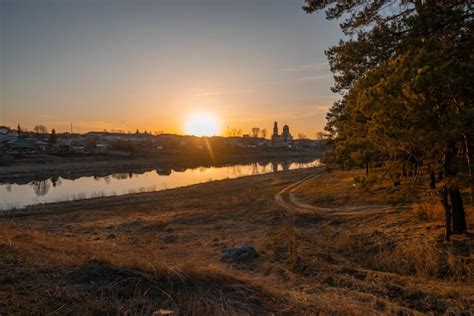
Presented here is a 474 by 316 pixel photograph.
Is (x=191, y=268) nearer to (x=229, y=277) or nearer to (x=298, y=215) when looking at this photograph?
(x=229, y=277)

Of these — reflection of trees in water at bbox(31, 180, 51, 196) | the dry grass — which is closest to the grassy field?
the dry grass

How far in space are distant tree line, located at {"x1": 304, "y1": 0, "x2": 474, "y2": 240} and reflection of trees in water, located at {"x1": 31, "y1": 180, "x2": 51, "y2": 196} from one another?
39959 millimetres

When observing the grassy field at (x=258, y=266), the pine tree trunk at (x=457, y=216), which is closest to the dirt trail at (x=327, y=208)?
the grassy field at (x=258, y=266)

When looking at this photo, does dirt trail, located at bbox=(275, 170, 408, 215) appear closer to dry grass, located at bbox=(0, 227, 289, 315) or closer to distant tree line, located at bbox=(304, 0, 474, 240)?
distant tree line, located at bbox=(304, 0, 474, 240)

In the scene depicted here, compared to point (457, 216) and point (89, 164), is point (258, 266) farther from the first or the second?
point (89, 164)

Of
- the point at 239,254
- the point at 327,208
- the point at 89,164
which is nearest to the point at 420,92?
the point at 239,254

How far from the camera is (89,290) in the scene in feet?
20.2

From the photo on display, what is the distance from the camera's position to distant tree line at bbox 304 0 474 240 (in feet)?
31.1

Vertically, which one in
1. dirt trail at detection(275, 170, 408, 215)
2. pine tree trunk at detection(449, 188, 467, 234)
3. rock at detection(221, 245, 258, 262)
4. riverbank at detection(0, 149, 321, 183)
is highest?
riverbank at detection(0, 149, 321, 183)

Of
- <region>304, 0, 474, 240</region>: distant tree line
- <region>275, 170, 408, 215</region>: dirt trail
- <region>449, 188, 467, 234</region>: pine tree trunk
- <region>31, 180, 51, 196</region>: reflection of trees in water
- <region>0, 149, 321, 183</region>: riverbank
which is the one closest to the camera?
<region>304, 0, 474, 240</region>: distant tree line

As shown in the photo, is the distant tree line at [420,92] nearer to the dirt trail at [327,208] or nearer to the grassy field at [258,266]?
the grassy field at [258,266]

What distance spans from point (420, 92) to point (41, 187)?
4935 centimetres

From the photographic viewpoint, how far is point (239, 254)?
40.0 ft

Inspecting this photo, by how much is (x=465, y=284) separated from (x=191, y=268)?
6.36m
